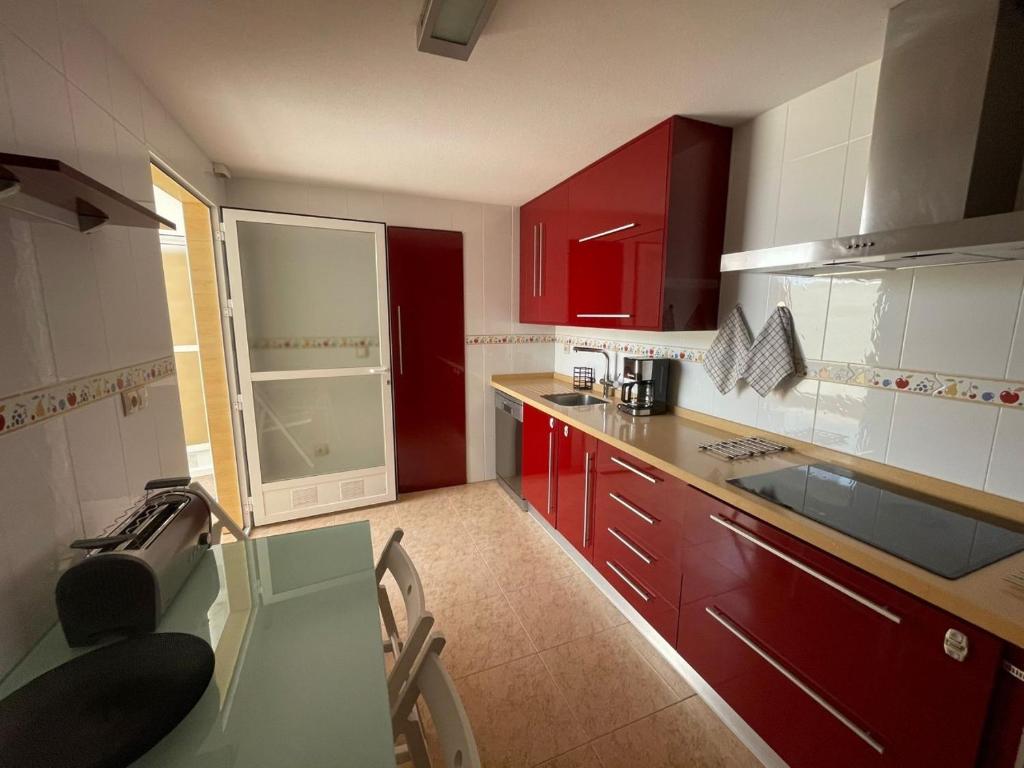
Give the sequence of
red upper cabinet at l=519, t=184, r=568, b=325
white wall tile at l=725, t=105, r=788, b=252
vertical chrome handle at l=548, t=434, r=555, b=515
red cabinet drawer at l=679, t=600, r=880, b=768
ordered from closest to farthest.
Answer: red cabinet drawer at l=679, t=600, r=880, b=768 → white wall tile at l=725, t=105, r=788, b=252 → vertical chrome handle at l=548, t=434, r=555, b=515 → red upper cabinet at l=519, t=184, r=568, b=325

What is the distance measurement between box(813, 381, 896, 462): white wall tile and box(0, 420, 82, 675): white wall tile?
2185 millimetres

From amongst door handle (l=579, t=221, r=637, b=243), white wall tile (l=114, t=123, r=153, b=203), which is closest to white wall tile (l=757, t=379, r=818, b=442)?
door handle (l=579, t=221, r=637, b=243)

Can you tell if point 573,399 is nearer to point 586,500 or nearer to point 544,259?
point 586,500

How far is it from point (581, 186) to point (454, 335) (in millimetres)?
1320

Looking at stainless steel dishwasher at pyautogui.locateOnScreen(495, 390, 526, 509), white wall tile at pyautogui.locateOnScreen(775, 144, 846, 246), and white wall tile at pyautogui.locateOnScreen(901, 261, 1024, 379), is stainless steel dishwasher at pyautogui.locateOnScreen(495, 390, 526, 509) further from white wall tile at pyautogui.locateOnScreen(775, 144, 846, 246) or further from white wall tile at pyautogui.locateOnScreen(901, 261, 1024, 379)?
white wall tile at pyautogui.locateOnScreen(901, 261, 1024, 379)

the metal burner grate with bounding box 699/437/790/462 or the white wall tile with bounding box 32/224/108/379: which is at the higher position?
the white wall tile with bounding box 32/224/108/379

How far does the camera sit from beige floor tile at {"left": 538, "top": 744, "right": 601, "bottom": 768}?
48.1 inches

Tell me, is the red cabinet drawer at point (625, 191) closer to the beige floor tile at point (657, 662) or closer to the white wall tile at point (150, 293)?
the beige floor tile at point (657, 662)

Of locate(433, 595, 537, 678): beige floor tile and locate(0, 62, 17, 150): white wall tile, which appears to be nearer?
locate(0, 62, 17, 150): white wall tile

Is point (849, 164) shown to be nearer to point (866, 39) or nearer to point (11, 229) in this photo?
point (866, 39)

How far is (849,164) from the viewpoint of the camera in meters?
1.35

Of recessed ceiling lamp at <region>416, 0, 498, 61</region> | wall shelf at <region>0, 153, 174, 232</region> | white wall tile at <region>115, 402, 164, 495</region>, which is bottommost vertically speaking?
white wall tile at <region>115, 402, 164, 495</region>

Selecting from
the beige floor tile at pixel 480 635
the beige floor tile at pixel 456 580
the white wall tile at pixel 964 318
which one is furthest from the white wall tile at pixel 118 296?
the white wall tile at pixel 964 318

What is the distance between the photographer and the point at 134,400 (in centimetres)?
121
